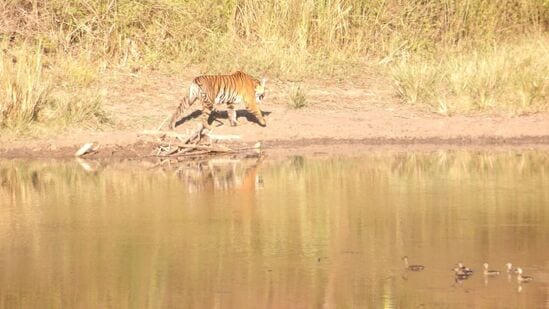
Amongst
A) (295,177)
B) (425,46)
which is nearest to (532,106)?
(425,46)

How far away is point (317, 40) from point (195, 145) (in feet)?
16.5

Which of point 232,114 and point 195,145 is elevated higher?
point 232,114

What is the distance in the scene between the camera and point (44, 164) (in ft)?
45.3

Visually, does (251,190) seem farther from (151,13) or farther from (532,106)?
(151,13)

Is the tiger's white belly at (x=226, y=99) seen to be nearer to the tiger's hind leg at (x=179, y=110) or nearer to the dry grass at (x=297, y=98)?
the tiger's hind leg at (x=179, y=110)

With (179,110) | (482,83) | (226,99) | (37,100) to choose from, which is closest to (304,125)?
(226,99)

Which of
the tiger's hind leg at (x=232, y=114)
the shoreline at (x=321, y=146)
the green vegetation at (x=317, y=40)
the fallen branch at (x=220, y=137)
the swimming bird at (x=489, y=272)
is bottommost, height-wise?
the swimming bird at (x=489, y=272)

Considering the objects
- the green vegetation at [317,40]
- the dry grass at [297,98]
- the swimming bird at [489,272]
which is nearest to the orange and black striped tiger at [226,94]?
the dry grass at [297,98]

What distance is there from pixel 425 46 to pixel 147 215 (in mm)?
8964

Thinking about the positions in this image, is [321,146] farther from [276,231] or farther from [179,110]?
[276,231]

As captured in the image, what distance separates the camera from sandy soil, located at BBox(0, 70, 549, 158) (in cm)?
1479

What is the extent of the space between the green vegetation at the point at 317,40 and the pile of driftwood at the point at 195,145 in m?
2.50

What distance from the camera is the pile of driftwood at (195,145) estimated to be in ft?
46.3

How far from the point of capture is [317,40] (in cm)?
1862
